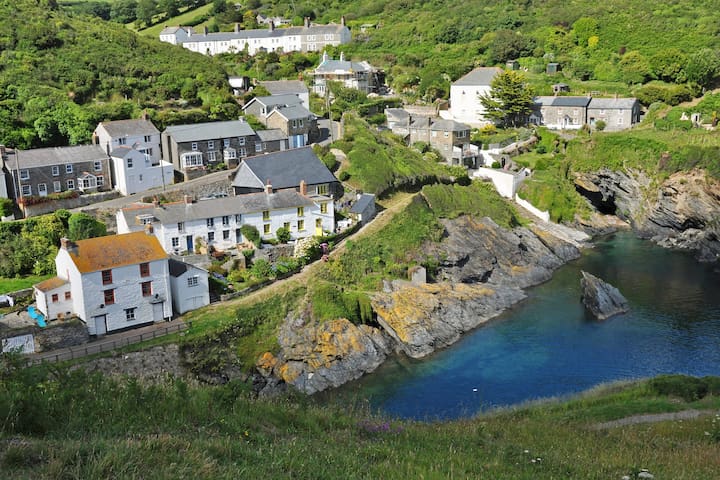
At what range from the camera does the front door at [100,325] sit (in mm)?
32344

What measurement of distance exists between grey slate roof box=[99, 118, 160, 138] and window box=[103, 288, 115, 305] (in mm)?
17517

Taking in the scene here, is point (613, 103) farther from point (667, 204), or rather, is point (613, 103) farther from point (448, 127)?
point (448, 127)

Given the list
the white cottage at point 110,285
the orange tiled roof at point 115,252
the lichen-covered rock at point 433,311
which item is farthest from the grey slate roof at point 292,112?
the white cottage at point 110,285

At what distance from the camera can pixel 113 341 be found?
31.3m

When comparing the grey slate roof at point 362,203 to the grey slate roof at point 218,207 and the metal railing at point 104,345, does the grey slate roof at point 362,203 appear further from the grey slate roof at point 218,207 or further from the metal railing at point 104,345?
the metal railing at point 104,345

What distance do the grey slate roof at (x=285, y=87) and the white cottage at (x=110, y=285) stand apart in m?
35.1

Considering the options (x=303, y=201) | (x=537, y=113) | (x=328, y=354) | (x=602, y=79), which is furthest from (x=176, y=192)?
(x=602, y=79)

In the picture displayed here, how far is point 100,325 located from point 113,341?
1.58 meters

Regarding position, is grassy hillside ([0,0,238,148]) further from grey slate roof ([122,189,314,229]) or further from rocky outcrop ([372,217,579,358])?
rocky outcrop ([372,217,579,358])

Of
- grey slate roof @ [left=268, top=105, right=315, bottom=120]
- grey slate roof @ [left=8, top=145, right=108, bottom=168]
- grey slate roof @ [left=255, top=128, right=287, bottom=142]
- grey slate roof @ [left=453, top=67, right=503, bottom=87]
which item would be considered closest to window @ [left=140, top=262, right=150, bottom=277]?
grey slate roof @ [left=8, top=145, right=108, bottom=168]

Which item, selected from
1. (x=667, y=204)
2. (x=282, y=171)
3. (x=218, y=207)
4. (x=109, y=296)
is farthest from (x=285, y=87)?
(x=109, y=296)

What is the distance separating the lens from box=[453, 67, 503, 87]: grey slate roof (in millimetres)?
74438

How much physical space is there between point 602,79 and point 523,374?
54.5 metres

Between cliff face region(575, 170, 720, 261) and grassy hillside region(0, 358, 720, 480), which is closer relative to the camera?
grassy hillside region(0, 358, 720, 480)
